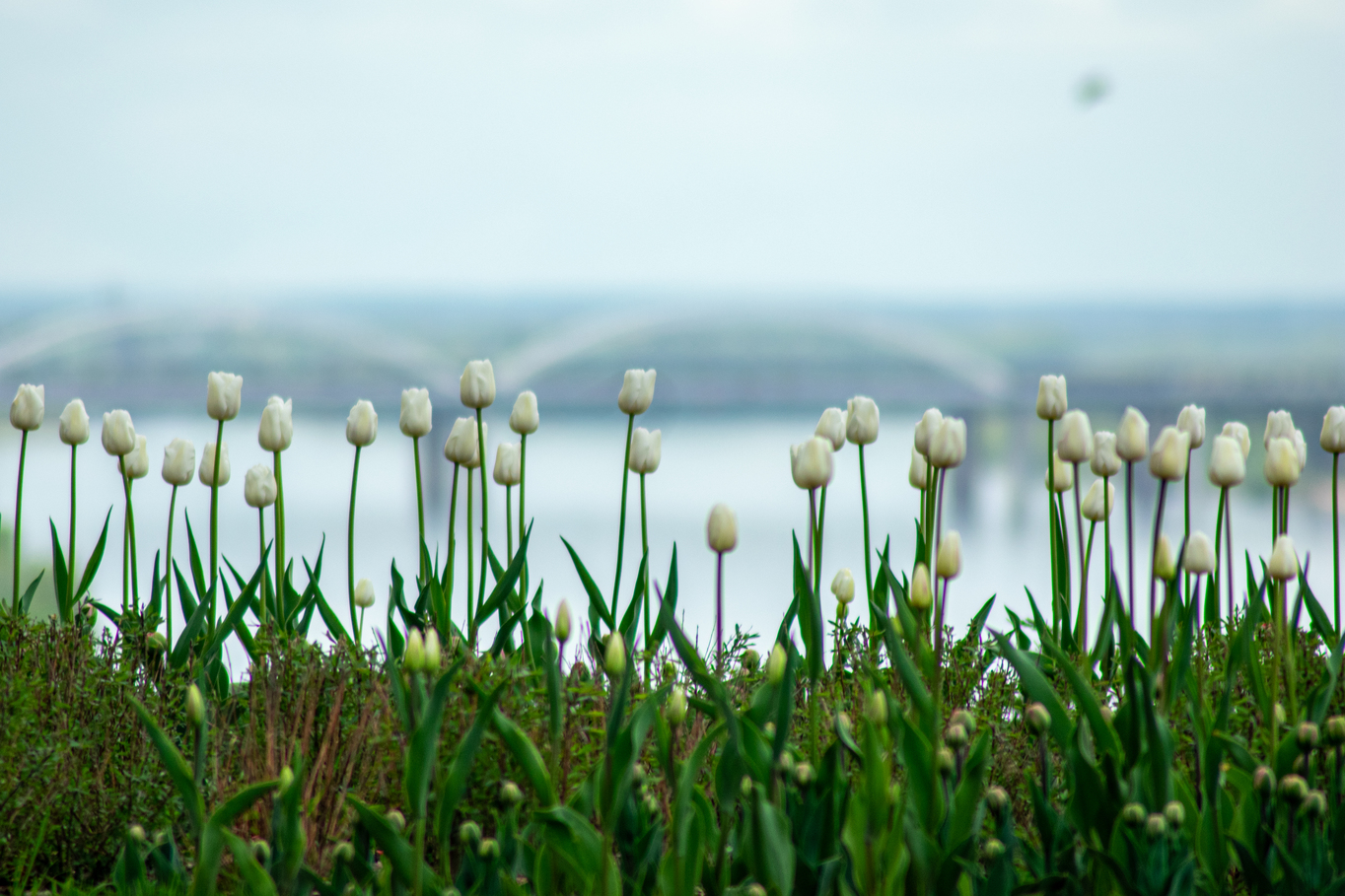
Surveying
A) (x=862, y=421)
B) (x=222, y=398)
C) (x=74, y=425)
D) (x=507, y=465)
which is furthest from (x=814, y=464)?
(x=74, y=425)

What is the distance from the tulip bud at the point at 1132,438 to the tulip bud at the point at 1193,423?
433 millimetres

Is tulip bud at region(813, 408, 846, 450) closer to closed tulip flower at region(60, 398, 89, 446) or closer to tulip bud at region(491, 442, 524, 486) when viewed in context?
tulip bud at region(491, 442, 524, 486)

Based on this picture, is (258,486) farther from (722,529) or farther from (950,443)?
(950,443)

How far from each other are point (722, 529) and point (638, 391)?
61cm

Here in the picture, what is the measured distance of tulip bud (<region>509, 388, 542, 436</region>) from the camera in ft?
6.00

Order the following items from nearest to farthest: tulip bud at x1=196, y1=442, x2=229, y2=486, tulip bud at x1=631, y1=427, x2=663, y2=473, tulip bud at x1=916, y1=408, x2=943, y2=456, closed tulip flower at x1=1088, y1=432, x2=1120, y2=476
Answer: tulip bud at x1=916, y1=408, x2=943, y2=456 → closed tulip flower at x1=1088, y1=432, x2=1120, y2=476 → tulip bud at x1=631, y1=427, x2=663, y2=473 → tulip bud at x1=196, y1=442, x2=229, y2=486

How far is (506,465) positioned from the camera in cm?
190

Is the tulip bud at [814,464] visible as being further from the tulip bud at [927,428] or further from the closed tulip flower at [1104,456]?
the closed tulip flower at [1104,456]

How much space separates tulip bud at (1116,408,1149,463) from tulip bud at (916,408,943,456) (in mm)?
323

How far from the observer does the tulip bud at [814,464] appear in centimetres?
127

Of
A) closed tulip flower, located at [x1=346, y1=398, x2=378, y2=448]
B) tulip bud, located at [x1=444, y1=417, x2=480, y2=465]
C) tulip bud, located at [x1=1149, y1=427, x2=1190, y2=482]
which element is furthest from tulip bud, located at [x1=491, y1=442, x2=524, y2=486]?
tulip bud, located at [x1=1149, y1=427, x2=1190, y2=482]

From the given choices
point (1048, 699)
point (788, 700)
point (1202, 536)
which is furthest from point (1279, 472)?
point (788, 700)

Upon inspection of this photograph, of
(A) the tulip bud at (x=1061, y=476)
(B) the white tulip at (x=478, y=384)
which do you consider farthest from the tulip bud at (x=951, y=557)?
(B) the white tulip at (x=478, y=384)

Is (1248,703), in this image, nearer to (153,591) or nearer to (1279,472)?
(1279,472)
